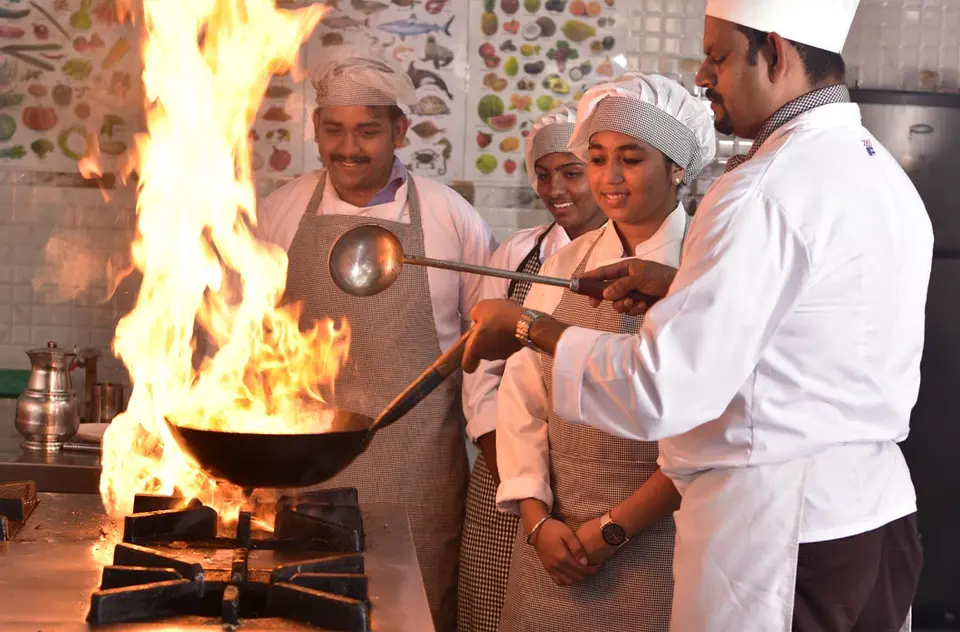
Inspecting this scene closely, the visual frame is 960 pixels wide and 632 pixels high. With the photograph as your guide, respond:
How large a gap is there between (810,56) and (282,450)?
1043 millimetres

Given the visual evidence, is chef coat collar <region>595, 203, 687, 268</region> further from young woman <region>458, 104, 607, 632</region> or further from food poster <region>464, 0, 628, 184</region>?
food poster <region>464, 0, 628, 184</region>

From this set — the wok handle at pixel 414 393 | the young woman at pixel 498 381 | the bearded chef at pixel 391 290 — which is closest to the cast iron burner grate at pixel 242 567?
Answer: the wok handle at pixel 414 393

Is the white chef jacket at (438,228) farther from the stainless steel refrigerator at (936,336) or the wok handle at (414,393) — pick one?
the stainless steel refrigerator at (936,336)

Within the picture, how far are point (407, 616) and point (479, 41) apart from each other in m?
3.13

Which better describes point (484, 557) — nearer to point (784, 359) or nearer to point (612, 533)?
point (612, 533)

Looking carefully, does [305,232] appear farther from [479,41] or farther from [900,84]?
[900,84]

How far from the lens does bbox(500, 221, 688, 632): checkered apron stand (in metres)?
2.25

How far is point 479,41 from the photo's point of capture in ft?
14.0

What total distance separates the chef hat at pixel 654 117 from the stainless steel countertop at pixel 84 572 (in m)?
1.01

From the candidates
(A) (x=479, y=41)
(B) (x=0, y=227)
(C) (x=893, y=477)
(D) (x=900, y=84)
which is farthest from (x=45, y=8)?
(C) (x=893, y=477)

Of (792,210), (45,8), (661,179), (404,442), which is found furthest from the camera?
(45,8)

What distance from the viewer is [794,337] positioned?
1.69m

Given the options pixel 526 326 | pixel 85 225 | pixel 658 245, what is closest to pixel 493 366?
pixel 658 245

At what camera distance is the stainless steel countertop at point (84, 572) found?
143 cm
